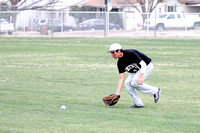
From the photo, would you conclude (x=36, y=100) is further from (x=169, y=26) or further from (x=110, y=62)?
(x=169, y=26)

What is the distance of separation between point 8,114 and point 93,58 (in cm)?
1211

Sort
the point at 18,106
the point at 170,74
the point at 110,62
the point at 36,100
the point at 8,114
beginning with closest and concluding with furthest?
the point at 8,114 < the point at 18,106 < the point at 36,100 < the point at 170,74 < the point at 110,62

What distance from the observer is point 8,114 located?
27.3 ft

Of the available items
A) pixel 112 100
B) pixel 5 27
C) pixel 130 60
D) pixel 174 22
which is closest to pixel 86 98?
pixel 112 100

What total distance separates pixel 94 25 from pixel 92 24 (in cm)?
28

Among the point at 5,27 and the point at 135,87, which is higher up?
the point at 5,27

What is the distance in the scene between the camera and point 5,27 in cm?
3791

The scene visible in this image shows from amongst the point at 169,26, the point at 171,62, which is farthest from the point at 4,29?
the point at 171,62

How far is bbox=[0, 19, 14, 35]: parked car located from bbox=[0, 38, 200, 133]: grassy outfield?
60.7 feet

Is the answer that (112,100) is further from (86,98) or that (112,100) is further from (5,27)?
(5,27)

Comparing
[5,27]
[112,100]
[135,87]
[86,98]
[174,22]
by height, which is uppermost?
[174,22]

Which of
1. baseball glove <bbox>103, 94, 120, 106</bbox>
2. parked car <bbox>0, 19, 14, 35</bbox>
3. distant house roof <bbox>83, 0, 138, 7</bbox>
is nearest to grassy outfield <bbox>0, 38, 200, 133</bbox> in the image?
baseball glove <bbox>103, 94, 120, 106</bbox>

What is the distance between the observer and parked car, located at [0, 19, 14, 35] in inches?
1473

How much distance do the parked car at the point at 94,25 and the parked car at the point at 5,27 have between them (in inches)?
226
